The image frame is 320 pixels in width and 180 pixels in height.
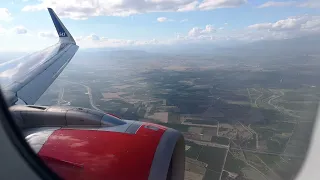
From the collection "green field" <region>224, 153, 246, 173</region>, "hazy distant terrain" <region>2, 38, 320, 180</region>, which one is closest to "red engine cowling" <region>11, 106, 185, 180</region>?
"hazy distant terrain" <region>2, 38, 320, 180</region>

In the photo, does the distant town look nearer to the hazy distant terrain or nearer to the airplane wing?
the hazy distant terrain

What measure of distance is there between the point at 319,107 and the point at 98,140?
6.16 ft

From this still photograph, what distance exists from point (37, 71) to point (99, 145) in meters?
4.11

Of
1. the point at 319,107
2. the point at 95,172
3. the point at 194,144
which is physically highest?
the point at 319,107

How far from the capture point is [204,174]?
7.55m

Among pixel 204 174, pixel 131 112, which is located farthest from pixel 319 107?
pixel 131 112

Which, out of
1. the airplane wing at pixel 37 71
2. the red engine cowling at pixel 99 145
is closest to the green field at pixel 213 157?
the airplane wing at pixel 37 71

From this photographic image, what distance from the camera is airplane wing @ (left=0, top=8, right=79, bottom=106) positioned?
4353 mm

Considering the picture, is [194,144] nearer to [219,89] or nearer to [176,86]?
[219,89]

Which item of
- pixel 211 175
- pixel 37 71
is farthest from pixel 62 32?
pixel 211 175

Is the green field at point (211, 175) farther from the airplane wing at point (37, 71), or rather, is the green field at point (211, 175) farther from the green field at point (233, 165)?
the airplane wing at point (37, 71)

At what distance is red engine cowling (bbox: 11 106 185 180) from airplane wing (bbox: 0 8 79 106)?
1235 mm

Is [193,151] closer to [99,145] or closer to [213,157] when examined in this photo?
[213,157]

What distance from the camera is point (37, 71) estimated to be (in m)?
5.56
